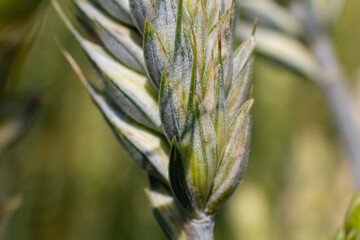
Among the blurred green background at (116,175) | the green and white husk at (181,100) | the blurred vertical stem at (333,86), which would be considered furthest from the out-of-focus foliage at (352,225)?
the blurred green background at (116,175)

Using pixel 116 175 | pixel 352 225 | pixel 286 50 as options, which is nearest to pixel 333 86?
pixel 286 50

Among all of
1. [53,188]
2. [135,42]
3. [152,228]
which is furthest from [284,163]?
[135,42]

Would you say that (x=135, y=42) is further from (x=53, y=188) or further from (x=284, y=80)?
(x=284, y=80)

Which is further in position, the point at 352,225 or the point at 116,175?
the point at 116,175

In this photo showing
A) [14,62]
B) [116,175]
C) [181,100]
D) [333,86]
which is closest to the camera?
[181,100]

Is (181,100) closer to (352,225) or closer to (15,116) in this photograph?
(352,225)

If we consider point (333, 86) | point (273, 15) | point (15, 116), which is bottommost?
point (333, 86)

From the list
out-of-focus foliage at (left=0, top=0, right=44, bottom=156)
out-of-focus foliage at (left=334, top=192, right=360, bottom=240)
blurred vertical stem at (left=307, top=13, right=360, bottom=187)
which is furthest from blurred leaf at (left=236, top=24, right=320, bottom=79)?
out-of-focus foliage at (left=334, top=192, right=360, bottom=240)

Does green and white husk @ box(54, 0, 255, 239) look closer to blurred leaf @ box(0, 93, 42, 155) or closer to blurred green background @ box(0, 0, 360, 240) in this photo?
blurred leaf @ box(0, 93, 42, 155)
